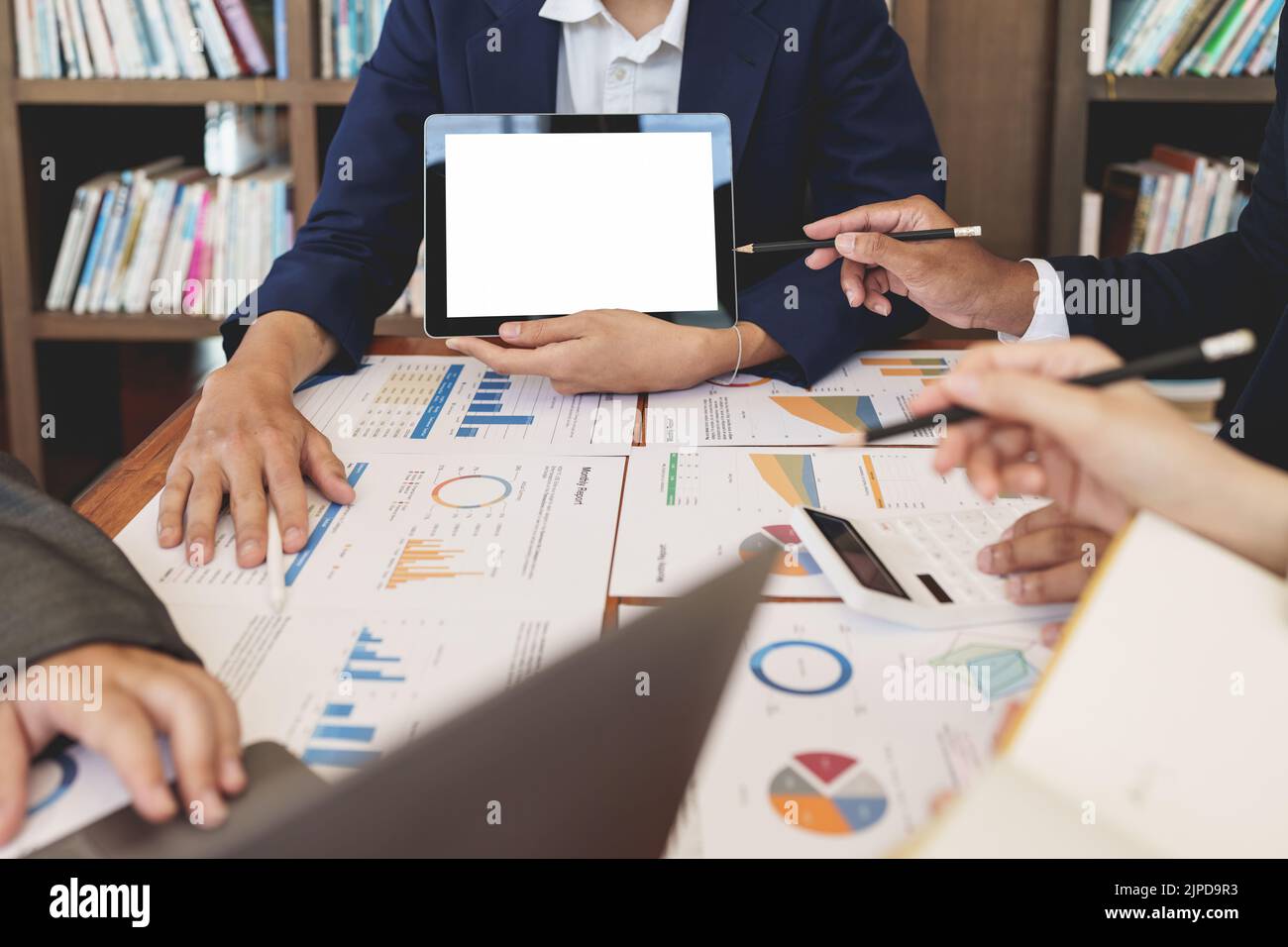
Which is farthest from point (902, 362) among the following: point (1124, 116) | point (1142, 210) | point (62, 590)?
point (1124, 116)

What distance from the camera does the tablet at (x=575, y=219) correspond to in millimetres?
1130

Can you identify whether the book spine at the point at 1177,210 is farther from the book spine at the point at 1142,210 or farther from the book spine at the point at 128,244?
the book spine at the point at 128,244

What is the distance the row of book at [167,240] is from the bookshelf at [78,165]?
0.14ft

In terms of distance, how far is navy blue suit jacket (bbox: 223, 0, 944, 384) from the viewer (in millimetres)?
1341

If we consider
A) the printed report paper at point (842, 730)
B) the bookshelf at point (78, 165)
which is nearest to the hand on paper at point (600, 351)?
the printed report paper at point (842, 730)

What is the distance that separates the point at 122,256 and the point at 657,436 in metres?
1.65

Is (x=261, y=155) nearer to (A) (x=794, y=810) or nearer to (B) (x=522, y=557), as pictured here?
(B) (x=522, y=557)

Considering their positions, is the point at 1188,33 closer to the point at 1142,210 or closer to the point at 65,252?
the point at 1142,210

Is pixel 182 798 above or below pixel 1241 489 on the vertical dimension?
below

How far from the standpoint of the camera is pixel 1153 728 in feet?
1.50

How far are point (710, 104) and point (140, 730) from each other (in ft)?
3.46

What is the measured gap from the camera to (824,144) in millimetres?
1451
